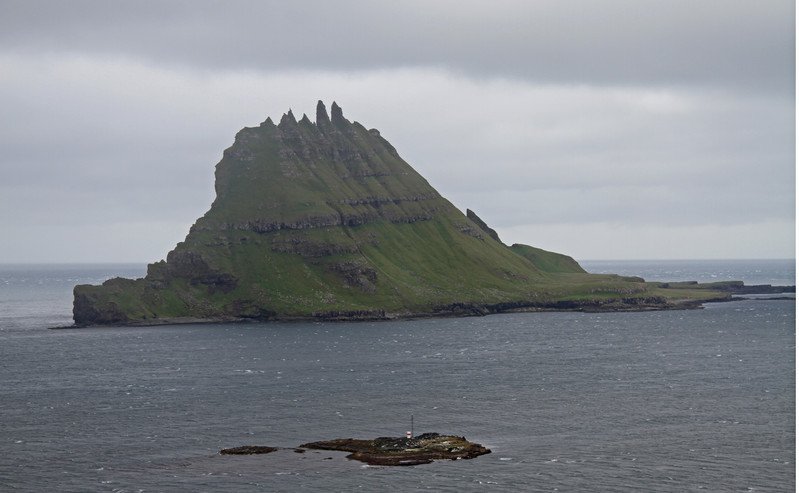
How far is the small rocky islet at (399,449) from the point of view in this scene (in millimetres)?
104875

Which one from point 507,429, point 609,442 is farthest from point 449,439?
point 609,442

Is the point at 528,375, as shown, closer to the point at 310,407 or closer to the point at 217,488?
the point at 310,407

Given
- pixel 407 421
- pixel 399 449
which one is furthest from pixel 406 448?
pixel 407 421

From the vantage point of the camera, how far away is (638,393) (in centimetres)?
14862

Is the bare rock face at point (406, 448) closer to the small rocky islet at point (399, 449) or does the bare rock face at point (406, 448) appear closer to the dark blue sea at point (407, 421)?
the small rocky islet at point (399, 449)

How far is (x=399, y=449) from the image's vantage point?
107750 mm

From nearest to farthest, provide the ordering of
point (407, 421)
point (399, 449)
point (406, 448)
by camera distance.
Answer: point (399, 449) < point (406, 448) < point (407, 421)

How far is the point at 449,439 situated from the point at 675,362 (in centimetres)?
9171

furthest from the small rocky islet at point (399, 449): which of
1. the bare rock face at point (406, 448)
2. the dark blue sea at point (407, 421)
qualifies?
the dark blue sea at point (407, 421)

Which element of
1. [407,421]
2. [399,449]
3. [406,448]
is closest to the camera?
[399,449]

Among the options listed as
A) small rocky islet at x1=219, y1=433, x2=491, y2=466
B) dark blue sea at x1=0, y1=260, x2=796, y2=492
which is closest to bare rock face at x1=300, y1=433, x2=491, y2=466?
small rocky islet at x1=219, y1=433, x2=491, y2=466

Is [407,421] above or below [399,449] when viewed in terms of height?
above

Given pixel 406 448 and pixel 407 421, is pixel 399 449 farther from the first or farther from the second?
pixel 407 421

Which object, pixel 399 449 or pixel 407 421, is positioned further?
pixel 407 421
